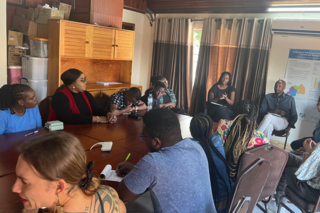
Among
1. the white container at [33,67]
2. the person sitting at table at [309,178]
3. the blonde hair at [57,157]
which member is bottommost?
the person sitting at table at [309,178]

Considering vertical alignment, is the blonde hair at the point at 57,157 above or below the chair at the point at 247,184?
above

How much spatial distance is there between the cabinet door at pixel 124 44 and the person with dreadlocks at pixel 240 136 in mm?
3023

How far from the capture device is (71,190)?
3.18 ft

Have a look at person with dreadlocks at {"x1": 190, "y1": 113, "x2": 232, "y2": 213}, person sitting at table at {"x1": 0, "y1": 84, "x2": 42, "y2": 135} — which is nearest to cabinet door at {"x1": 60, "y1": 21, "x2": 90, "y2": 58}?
person sitting at table at {"x1": 0, "y1": 84, "x2": 42, "y2": 135}

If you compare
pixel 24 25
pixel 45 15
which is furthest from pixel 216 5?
pixel 24 25

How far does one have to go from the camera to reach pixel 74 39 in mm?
3973

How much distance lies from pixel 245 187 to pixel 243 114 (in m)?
0.91

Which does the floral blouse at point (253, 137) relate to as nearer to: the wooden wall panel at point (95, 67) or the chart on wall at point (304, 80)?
the chart on wall at point (304, 80)

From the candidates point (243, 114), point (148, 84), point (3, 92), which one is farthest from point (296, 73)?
point (3, 92)

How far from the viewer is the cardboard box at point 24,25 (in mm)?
3756

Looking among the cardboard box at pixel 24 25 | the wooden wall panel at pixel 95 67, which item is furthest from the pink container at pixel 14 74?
the wooden wall panel at pixel 95 67

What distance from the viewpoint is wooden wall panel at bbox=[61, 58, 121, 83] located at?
435cm

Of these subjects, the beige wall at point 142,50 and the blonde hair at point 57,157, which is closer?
the blonde hair at point 57,157

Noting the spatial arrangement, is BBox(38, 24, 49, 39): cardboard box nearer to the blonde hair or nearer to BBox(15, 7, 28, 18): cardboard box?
BBox(15, 7, 28, 18): cardboard box
